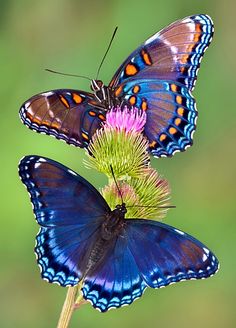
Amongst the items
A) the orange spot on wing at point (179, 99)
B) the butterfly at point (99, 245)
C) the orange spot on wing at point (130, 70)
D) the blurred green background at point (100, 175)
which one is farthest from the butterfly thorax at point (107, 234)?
the blurred green background at point (100, 175)

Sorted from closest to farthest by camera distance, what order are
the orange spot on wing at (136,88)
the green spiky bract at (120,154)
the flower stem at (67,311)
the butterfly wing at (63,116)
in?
the flower stem at (67,311) → the green spiky bract at (120,154) → the butterfly wing at (63,116) → the orange spot on wing at (136,88)

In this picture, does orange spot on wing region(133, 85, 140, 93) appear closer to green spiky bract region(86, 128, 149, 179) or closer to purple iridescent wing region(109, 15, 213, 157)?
purple iridescent wing region(109, 15, 213, 157)

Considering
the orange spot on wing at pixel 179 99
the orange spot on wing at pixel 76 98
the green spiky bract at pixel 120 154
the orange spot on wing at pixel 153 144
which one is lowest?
the green spiky bract at pixel 120 154

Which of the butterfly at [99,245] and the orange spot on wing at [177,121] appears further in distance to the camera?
the orange spot on wing at [177,121]

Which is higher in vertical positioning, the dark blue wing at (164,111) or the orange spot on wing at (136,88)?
the orange spot on wing at (136,88)

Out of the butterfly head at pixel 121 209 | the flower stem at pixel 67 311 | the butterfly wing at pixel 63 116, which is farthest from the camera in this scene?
the butterfly wing at pixel 63 116

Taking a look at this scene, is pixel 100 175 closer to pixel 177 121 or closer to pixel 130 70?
pixel 130 70

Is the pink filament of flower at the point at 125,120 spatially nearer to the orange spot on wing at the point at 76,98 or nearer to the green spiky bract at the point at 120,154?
the green spiky bract at the point at 120,154

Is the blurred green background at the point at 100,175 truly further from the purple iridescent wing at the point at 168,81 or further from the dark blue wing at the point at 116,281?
the dark blue wing at the point at 116,281
